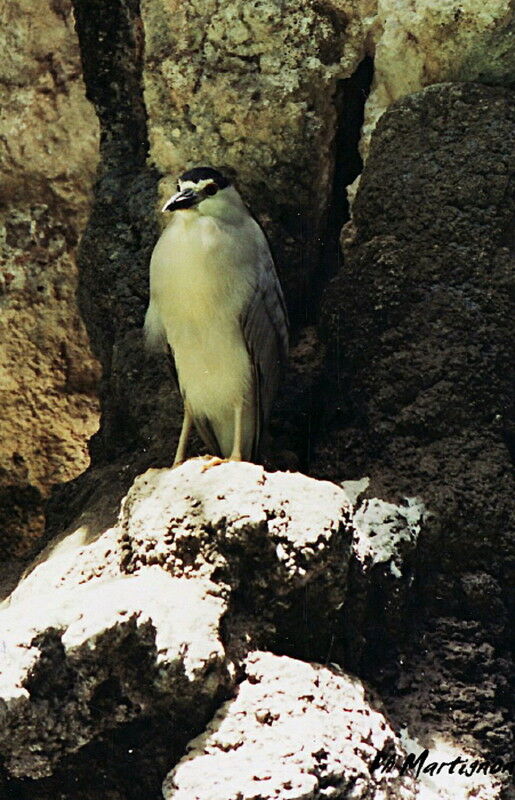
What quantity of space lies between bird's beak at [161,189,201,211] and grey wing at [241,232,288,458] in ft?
1.02

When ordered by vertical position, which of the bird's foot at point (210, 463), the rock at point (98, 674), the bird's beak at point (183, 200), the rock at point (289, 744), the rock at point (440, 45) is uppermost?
the rock at point (440, 45)

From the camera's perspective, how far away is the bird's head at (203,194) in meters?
4.26

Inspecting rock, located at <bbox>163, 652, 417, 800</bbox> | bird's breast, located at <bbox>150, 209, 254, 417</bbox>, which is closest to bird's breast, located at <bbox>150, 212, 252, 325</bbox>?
bird's breast, located at <bbox>150, 209, 254, 417</bbox>

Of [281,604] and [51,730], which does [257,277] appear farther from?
[51,730]

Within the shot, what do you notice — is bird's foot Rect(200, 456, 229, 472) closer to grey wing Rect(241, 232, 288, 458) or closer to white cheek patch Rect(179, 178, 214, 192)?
grey wing Rect(241, 232, 288, 458)

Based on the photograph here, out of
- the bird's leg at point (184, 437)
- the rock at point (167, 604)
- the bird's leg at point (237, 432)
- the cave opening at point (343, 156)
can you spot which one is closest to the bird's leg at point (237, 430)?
the bird's leg at point (237, 432)

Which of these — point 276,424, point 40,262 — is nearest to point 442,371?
point 276,424

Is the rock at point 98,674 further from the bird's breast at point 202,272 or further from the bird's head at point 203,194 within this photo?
the bird's head at point 203,194

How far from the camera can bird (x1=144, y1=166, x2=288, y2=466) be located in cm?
423

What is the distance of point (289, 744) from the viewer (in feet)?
10.0

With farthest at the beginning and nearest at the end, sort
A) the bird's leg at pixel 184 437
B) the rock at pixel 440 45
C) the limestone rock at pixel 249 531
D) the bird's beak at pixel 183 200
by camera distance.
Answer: the rock at pixel 440 45, the bird's leg at pixel 184 437, the bird's beak at pixel 183 200, the limestone rock at pixel 249 531

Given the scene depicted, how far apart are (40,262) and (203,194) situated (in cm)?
140

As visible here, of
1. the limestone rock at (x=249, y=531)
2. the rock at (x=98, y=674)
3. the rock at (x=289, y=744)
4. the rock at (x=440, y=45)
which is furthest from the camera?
the rock at (x=440, y=45)

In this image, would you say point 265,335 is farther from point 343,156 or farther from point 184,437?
point 343,156
